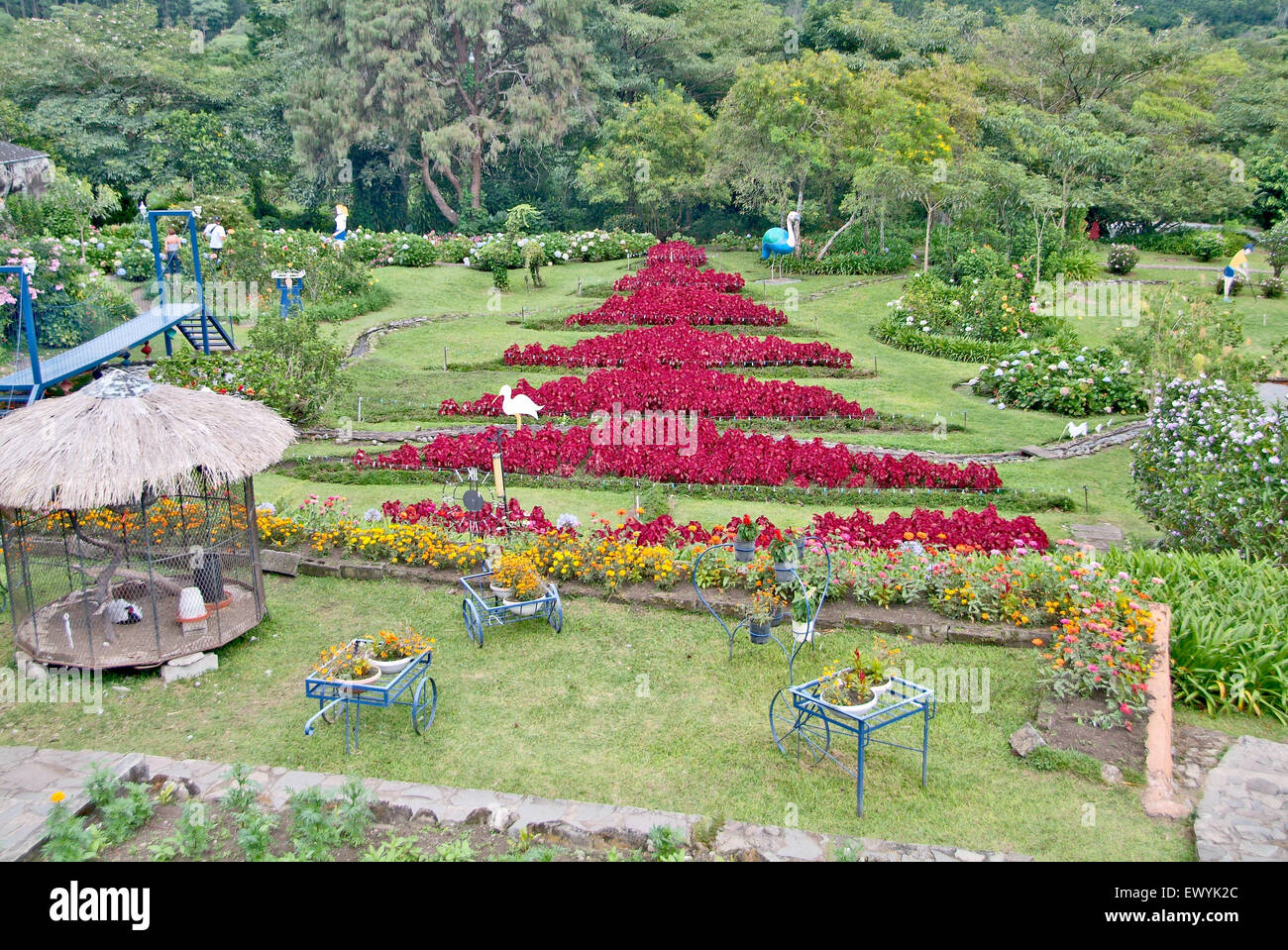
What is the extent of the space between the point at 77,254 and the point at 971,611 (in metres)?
20.7

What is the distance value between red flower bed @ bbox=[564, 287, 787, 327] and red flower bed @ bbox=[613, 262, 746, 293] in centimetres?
185

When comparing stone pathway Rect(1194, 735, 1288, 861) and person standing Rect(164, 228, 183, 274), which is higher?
person standing Rect(164, 228, 183, 274)

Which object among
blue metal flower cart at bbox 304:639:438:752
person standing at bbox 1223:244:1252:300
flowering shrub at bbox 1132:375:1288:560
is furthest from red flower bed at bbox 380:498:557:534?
person standing at bbox 1223:244:1252:300

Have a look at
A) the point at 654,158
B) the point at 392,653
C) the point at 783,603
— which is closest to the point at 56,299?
the point at 392,653

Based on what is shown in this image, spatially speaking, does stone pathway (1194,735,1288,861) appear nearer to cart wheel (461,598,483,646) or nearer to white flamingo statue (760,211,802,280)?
cart wheel (461,598,483,646)

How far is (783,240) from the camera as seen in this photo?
27.7 metres

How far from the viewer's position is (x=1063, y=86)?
3316 cm

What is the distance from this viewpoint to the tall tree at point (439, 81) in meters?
32.2

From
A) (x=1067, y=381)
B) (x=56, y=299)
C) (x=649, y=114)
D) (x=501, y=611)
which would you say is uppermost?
(x=649, y=114)

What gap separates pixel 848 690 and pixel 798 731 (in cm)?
49

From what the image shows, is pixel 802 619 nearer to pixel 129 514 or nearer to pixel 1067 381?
pixel 129 514

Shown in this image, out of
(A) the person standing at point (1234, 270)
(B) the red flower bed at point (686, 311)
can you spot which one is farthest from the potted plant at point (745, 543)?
(A) the person standing at point (1234, 270)

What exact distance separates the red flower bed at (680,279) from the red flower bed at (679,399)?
918 cm

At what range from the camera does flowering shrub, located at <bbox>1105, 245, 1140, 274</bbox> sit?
26531 millimetres
